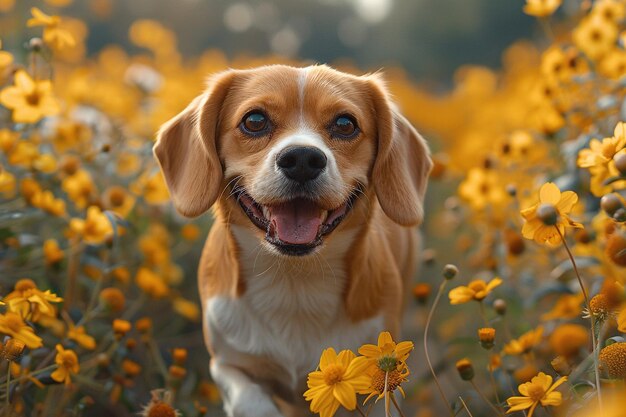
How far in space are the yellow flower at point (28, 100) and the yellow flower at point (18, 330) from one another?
98 centimetres

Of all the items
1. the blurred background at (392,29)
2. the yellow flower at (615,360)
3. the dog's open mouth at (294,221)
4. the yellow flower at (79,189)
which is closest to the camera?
the yellow flower at (615,360)

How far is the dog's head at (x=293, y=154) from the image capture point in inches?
92.7

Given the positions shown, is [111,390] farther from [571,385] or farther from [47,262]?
[571,385]

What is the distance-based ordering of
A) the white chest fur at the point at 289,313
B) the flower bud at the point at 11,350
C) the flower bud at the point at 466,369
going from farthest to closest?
the white chest fur at the point at 289,313 < the flower bud at the point at 466,369 < the flower bud at the point at 11,350

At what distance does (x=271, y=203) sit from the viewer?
239cm

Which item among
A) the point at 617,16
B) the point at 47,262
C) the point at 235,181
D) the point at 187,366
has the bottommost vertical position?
the point at 187,366

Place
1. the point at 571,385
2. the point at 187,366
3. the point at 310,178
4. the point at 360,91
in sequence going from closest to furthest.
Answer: the point at 571,385 < the point at 310,178 < the point at 360,91 < the point at 187,366

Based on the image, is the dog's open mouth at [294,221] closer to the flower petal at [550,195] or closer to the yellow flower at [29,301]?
the yellow flower at [29,301]

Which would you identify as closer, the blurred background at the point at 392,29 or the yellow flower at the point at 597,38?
the yellow flower at the point at 597,38

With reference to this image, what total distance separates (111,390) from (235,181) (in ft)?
2.86

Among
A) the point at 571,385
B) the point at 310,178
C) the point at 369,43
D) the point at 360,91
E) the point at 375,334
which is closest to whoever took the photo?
the point at 571,385

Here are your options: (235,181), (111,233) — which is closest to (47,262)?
(111,233)

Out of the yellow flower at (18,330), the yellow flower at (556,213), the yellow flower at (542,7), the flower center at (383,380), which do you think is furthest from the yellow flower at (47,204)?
the yellow flower at (542,7)

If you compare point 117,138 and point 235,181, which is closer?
point 235,181
